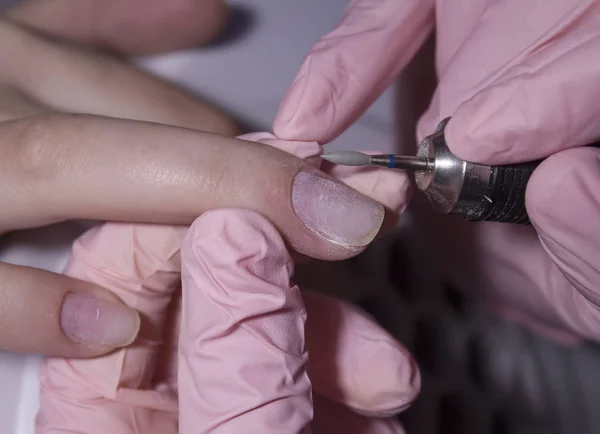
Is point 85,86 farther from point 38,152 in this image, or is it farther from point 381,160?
point 381,160

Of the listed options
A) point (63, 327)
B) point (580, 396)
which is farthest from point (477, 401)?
point (63, 327)

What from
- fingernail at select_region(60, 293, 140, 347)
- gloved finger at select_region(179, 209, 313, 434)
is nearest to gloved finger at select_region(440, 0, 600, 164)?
gloved finger at select_region(179, 209, 313, 434)

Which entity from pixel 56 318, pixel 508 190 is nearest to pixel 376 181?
pixel 508 190

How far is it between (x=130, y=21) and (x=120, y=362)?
54cm

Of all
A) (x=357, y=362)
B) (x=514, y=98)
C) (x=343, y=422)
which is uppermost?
(x=514, y=98)

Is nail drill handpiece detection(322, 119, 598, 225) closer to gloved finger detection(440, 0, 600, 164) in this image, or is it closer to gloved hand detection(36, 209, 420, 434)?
gloved finger detection(440, 0, 600, 164)

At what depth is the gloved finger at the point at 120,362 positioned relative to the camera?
0.53 metres

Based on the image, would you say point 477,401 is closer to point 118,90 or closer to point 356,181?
point 356,181

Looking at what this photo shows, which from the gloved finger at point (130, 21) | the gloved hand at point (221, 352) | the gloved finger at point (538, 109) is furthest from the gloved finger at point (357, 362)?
the gloved finger at point (130, 21)

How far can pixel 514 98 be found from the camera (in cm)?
50

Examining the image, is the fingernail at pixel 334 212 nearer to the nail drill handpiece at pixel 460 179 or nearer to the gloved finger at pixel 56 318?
the nail drill handpiece at pixel 460 179

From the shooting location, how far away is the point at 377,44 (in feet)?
2.07

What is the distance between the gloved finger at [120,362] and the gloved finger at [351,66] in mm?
170

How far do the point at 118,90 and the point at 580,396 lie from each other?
0.90m
